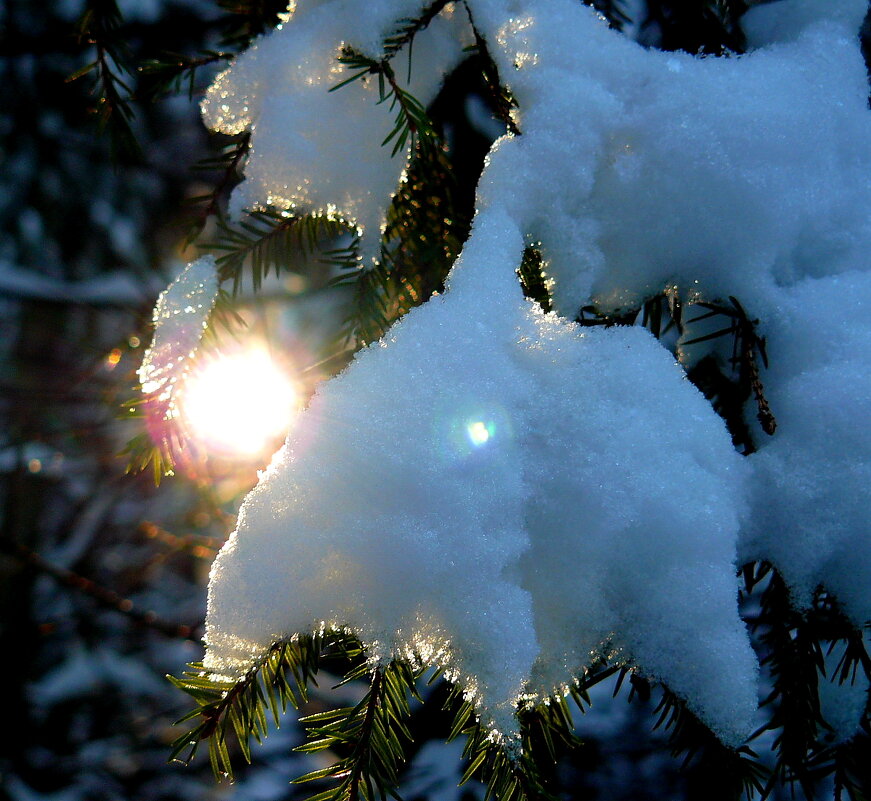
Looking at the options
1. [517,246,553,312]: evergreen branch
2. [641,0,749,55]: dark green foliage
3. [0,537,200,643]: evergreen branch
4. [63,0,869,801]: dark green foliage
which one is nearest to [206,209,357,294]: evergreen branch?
[63,0,869,801]: dark green foliage

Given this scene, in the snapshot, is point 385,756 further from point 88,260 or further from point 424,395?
point 88,260

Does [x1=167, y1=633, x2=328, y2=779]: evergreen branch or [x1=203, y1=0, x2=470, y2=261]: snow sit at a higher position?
[x1=203, y1=0, x2=470, y2=261]: snow

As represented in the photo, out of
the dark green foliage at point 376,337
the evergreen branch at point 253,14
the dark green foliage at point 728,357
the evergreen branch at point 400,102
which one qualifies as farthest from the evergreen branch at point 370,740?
the evergreen branch at point 253,14

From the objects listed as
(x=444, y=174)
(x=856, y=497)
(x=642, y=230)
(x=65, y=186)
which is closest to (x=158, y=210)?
(x=65, y=186)

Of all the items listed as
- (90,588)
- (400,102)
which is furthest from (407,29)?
(90,588)

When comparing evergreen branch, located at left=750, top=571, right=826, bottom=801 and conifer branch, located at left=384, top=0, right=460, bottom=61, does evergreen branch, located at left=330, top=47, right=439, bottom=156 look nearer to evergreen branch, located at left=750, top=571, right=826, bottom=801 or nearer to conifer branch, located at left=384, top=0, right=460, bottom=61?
conifer branch, located at left=384, top=0, right=460, bottom=61

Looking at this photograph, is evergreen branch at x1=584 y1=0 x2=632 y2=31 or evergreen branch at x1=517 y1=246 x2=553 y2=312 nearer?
evergreen branch at x1=517 y1=246 x2=553 y2=312

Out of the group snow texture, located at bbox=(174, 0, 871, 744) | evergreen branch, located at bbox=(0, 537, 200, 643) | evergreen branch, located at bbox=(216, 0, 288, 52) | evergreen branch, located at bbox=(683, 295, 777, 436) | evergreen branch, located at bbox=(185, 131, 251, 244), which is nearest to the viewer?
snow texture, located at bbox=(174, 0, 871, 744)
